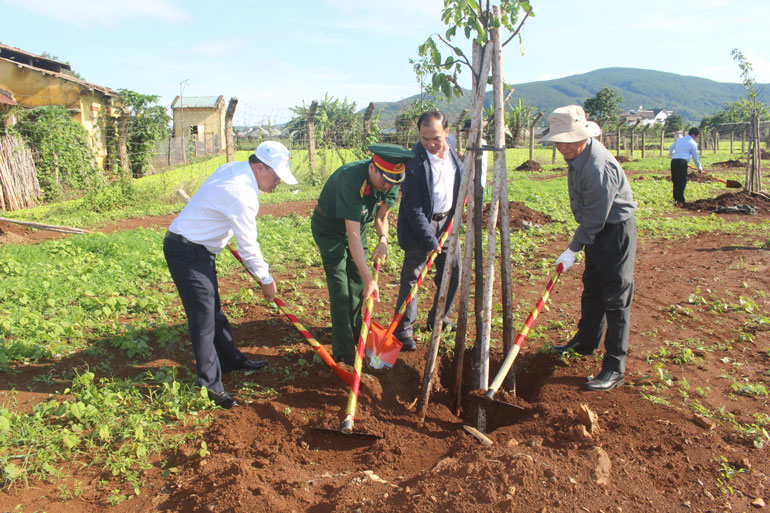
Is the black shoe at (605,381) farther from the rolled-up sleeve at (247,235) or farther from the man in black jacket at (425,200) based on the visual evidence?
the rolled-up sleeve at (247,235)

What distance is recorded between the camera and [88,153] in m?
13.4

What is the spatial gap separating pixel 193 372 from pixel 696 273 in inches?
223

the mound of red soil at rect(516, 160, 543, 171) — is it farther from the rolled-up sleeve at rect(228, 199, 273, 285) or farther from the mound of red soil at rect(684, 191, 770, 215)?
the rolled-up sleeve at rect(228, 199, 273, 285)

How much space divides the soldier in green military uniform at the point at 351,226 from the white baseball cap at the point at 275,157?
428 mm

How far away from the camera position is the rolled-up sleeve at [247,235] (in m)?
3.12

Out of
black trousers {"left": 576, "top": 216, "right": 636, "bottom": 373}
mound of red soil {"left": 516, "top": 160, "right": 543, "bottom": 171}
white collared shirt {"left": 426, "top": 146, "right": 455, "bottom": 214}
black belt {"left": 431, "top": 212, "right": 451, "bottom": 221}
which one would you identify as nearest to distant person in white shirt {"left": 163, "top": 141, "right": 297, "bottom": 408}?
white collared shirt {"left": 426, "top": 146, "right": 455, "bottom": 214}

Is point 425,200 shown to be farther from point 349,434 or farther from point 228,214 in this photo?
point 349,434

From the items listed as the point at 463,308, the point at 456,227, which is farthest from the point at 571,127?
the point at 463,308

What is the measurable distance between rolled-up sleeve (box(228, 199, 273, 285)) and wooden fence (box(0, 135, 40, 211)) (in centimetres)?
1141

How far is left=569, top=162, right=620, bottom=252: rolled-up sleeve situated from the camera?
130 inches

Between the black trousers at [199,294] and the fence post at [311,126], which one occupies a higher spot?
the fence post at [311,126]

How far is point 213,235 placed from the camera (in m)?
3.29

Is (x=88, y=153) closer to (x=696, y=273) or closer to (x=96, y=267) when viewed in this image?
(x=96, y=267)

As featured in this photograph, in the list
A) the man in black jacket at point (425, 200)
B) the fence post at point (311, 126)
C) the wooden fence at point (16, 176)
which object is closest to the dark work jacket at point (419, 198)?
the man in black jacket at point (425, 200)
